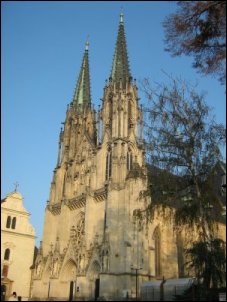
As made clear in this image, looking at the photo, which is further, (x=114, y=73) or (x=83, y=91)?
(x=83, y=91)

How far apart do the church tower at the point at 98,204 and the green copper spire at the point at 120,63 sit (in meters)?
0.13

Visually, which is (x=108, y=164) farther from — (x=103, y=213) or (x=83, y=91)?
(x=83, y=91)

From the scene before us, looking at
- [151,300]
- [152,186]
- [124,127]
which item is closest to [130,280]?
[151,300]

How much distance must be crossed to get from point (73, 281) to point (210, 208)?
2254cm

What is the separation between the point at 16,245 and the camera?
144ft

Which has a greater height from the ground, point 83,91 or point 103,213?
point 83,91

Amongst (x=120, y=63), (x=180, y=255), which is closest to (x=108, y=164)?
(x=180, y=255)

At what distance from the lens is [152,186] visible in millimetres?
20406

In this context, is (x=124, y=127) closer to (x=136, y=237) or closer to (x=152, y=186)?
(x=136, y=237)

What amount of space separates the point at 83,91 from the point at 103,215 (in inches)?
867

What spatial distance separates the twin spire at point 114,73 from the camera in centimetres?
4547

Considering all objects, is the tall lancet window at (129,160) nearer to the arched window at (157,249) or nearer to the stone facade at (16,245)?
the arched window at (157,249)

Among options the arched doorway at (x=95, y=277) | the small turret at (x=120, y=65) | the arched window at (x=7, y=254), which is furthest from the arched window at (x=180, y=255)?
the arched window at (x=7, y=254)

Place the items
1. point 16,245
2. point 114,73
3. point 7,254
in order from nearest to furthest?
point 7,254 → point 16,245 → point 114,73
